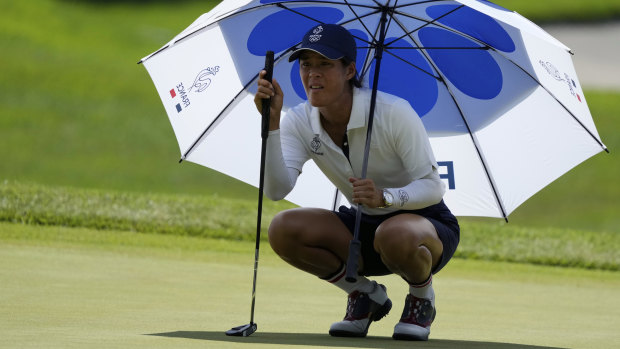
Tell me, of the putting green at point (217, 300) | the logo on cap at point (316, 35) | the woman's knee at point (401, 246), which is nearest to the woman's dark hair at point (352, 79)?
the logo on cap at point (316, 35)

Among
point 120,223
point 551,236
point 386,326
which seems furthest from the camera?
point 551,236

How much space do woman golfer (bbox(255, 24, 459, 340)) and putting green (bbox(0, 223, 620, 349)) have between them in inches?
7.9

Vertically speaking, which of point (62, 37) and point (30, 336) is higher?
point (62, 37)

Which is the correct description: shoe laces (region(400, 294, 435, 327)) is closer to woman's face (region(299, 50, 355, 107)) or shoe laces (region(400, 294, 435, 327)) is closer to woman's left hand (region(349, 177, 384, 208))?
woman's left hand (region(349, 177, 384, 208))

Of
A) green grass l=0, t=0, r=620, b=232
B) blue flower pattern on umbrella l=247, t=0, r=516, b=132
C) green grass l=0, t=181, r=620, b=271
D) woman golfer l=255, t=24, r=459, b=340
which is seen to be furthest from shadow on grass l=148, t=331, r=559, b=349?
green grass l=0, t=0, r=620, b=232

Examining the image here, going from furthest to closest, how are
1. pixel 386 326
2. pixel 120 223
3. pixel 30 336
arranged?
pixel 120 223
pixel 386 326
pixel 30 336

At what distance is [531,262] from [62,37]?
11971 mm

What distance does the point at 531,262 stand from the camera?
817 cm

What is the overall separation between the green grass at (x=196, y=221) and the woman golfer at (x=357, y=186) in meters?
4.17

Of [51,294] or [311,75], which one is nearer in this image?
[311,75]

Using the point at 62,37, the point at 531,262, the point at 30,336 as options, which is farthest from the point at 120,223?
the point at 62,37

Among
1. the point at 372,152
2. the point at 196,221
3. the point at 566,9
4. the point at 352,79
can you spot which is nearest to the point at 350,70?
the point at 352,79

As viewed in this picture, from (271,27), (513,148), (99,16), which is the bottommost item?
(513,148)

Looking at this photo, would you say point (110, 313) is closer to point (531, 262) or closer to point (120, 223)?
point (120, 223)
